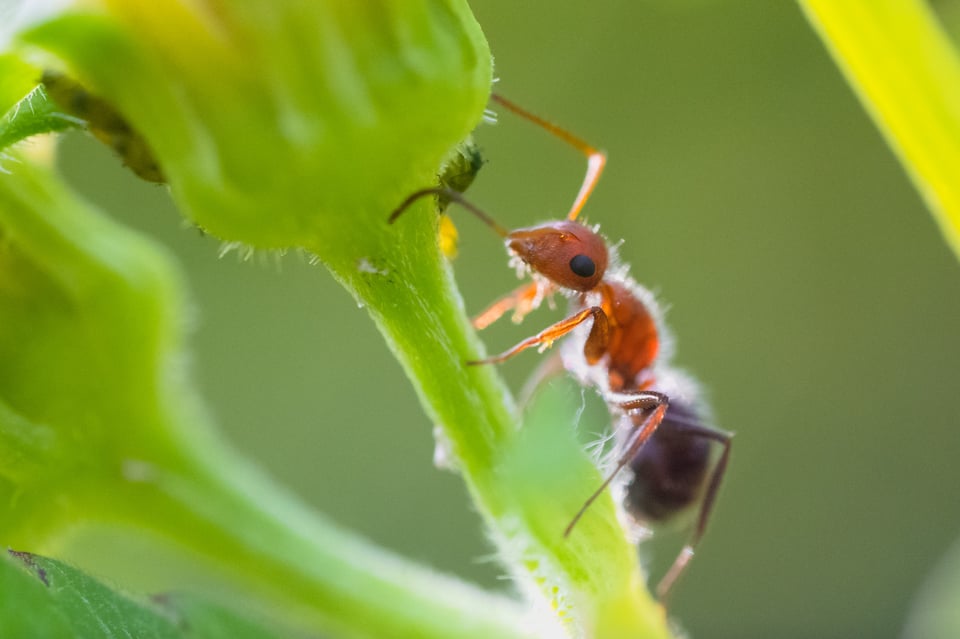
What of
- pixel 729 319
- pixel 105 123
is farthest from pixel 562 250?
pixel 729 319

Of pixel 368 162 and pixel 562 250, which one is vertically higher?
pixel 368 162

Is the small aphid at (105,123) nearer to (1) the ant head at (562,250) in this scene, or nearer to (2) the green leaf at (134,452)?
(2) the green leaf at (134,452)

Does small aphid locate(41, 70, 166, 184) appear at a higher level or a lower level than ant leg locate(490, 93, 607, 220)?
higher

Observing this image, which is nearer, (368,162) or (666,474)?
(368,162)

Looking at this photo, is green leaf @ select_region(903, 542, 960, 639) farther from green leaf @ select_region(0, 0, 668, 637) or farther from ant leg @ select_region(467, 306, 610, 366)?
green leaf @ select_region(0, 0, 668, 637)

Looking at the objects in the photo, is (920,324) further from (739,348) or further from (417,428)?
(417,428)

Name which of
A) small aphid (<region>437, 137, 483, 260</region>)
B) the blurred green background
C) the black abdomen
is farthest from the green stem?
the blurred green background

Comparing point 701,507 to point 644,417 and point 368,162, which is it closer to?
point 644,417
